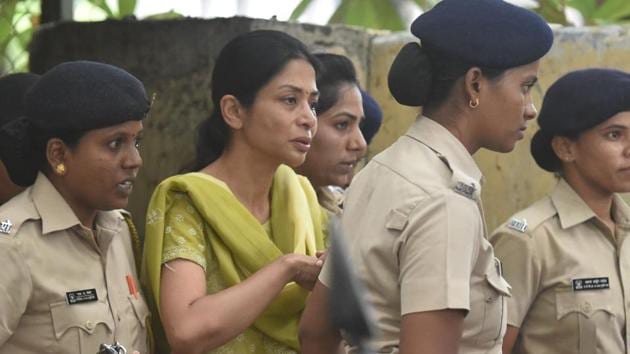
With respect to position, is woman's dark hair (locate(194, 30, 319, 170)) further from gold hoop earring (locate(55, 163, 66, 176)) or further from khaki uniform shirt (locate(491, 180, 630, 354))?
khaki uniform shirt (locate(491, 180, 630, 354))

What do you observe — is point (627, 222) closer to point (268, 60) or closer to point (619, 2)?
point (268, 60)

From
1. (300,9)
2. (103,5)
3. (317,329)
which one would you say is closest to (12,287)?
(317,329)

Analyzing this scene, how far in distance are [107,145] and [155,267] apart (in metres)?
0.31

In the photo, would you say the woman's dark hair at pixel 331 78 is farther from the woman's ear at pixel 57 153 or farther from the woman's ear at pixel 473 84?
the woman's ear at pixel 473 84

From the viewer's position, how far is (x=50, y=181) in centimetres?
321

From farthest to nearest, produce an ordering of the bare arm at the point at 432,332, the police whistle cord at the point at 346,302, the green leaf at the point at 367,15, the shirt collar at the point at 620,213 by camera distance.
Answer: the green leaf at the point at 367,15, the shirt collar at the point at 620,213, the bare arm at the point at 432,332, the police whistle cord at the point at 346,302

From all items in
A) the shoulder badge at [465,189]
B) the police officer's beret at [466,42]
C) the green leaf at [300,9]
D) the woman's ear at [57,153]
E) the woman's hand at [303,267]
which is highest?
the green leaf at [300,9]

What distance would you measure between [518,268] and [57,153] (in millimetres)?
1319

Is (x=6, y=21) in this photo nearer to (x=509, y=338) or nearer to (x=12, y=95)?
(x=12, y=95)

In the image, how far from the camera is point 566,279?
12.1ft

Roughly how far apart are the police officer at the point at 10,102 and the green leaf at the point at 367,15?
229 centimetres

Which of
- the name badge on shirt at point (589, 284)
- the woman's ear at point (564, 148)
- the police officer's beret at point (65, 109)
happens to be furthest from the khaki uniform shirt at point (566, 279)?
the police officer's beret at point (65, 109)

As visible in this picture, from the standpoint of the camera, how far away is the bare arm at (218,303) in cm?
310

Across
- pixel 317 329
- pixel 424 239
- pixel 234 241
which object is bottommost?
pixel 317 329
